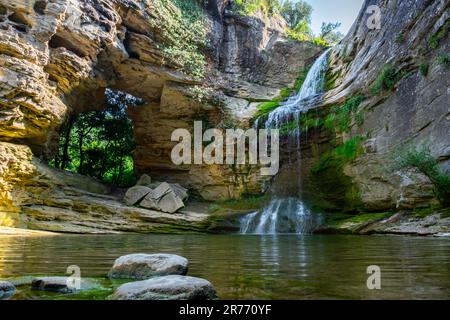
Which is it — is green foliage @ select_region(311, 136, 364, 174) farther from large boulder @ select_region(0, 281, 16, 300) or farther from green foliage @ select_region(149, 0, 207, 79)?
large boulder @ select_region(0, 281, 16, 300)

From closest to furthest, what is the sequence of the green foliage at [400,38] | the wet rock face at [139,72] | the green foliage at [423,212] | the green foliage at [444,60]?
the green foliage at [423,212] < the green foliage at [444,60] < the wet rock face at [139,72] < the green foliage at [400,38]

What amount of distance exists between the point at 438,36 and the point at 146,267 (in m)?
13.4

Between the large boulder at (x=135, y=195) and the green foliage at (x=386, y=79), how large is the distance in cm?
1149

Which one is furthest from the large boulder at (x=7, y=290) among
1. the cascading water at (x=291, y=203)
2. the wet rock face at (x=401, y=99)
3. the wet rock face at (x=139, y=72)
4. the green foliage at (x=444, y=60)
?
the cascading water at (x=291, y=203)

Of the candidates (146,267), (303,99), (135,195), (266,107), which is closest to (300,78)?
(303,99)

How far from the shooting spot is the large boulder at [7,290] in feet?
9.10

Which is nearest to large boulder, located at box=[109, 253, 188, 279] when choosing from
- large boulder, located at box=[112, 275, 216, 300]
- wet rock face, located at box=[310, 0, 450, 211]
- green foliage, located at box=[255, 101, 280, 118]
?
large boulder, located at box=[112, 275, 216, 300]

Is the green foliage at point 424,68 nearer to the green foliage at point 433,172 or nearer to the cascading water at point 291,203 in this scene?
the green foliage at point 433,172

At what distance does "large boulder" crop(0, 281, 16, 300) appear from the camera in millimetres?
2774

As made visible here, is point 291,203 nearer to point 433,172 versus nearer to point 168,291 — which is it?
point 433,172

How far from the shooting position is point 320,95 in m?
19.2

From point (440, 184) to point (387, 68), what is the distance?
5761 millimetres
